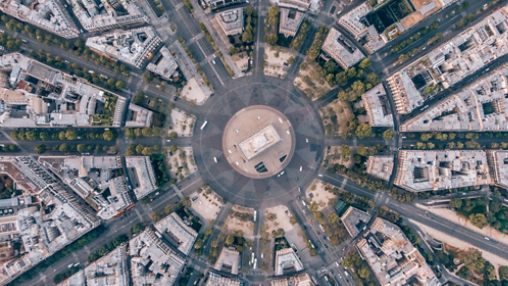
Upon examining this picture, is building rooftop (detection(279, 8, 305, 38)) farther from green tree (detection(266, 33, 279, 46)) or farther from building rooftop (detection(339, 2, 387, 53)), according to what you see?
building rooftop (detection(339, 2, 387, 53))

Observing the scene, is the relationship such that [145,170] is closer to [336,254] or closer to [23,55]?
[23,55]

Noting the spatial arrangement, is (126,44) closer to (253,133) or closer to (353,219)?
(253,133)

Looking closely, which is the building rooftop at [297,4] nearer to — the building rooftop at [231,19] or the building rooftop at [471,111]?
the building rooftop at [231,19]

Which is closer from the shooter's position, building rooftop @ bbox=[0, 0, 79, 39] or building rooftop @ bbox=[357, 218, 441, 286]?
building rooftop @ bbox=[357, 218, 441, 286]

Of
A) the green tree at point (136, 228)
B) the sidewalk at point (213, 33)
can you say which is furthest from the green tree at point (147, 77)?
the green tree at point (136, 228)

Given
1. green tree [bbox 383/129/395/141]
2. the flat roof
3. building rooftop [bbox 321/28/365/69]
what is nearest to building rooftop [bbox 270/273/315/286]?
the flat roof
